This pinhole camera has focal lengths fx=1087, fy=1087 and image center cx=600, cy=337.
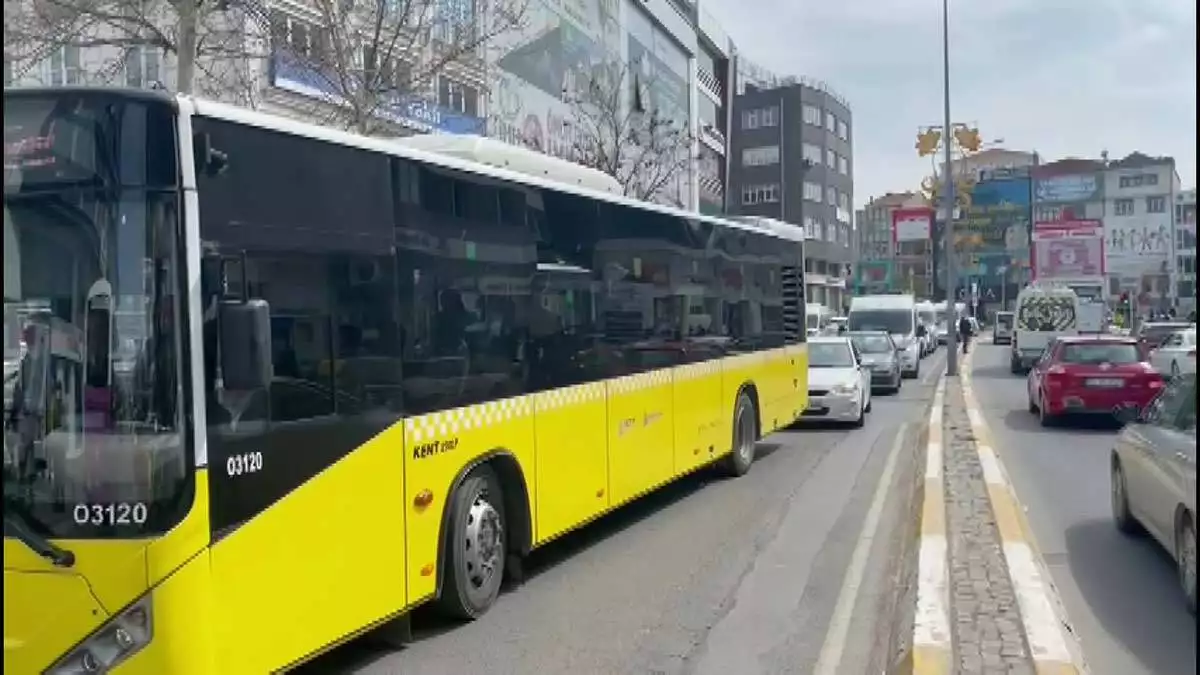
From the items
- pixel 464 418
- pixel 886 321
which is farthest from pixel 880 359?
pixel 464 418

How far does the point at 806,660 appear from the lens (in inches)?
232

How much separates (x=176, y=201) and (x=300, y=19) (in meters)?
13.7

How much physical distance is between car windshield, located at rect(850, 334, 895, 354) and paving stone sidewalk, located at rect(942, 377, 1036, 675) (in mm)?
14299

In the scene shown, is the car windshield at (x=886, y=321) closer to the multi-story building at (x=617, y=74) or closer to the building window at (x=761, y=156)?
the multi-story building at (x=617, y=74)

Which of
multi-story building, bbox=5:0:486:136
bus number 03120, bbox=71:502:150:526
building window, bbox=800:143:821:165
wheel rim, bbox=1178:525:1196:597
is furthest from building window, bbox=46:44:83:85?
building window, bbox=800:143:821:165

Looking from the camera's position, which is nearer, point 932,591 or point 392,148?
point 392,148

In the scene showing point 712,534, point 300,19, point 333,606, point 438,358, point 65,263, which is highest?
point 300,19

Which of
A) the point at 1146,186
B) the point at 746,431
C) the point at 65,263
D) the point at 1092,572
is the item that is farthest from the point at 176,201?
the point at 1146,186

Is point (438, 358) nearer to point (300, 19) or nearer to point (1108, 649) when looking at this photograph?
point (1108, 649)

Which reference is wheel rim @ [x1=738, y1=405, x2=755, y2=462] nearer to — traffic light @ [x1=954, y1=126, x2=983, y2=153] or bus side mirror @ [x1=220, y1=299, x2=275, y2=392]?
bus side mirror @ [x1=220, y1=299, x2=275, y2=392]

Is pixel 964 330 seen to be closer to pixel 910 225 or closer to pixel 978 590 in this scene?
pixel 910 225

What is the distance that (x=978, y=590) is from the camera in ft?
22.4

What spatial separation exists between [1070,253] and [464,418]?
47085mm

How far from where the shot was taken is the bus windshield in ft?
13.9
